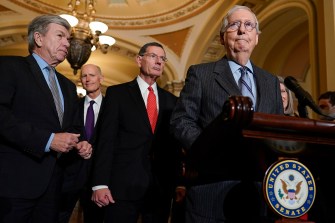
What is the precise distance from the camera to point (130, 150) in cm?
220

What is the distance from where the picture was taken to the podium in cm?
86

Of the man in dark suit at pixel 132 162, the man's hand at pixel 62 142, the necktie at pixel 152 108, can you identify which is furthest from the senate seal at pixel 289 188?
the necktie at pixel 152 108

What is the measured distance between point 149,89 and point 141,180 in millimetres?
597

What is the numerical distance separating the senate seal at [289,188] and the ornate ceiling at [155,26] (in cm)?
715

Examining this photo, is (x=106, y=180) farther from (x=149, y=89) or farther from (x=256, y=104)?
(x=256, y=104)

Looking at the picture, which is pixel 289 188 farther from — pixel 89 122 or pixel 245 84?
pixel 89 122

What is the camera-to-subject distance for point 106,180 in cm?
215

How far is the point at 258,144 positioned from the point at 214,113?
1.24ft

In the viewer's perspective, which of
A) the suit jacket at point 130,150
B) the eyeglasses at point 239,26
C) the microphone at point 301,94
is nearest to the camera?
the microphone at point 301,94

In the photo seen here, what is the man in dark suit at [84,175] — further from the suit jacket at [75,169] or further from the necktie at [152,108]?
the necktie at [152,108]

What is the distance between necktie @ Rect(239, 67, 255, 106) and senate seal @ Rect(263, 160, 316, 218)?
1.39ft

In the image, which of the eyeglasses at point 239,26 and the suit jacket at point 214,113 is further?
the eyeglasses at point 239,26

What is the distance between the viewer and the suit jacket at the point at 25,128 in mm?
1653

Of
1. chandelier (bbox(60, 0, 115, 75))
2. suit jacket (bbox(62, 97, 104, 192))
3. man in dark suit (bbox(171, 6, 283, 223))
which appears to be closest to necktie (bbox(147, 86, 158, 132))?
suit jacket (bbox(62, 97, 104, 192))
